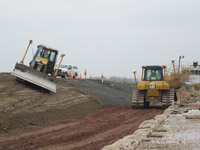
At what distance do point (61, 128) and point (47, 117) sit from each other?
371cm

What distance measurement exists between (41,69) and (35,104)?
4958mm

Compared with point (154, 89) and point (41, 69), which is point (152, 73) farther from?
point (41, 69)

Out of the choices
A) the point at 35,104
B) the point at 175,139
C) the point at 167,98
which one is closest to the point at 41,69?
the point at 35,104

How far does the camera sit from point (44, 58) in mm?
21656

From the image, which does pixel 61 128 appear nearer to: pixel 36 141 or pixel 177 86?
pixel 36 141

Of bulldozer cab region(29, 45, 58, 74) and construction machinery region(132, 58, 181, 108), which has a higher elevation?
bulldozer cab region(29, 45, 58, 74)

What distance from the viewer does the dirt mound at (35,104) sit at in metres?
14.2

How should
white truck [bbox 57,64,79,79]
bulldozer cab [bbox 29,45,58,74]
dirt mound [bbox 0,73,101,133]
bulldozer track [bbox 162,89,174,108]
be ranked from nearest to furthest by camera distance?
dirt mound [bbox 0,73,101,133], bulldozer track [bbox 162,89,174,108], bulldozer cab [bbox 29,45,58,74], white truck [bbox 57,64,79,79]

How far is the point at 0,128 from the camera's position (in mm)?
12391

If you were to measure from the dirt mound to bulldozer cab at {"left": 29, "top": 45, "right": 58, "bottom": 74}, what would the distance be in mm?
1479

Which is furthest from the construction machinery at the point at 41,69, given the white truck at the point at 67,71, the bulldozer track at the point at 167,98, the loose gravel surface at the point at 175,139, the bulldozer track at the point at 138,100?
the white truck at the point at 67,71

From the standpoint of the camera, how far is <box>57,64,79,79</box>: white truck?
36312 mm

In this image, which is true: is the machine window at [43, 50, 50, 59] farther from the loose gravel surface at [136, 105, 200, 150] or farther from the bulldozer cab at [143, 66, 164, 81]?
the loose gravel surface at [136, 105, 200, 150]

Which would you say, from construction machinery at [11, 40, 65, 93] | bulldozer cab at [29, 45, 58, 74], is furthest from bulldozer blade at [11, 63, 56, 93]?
bulldozer cab at [29, 45, 58, 74]
